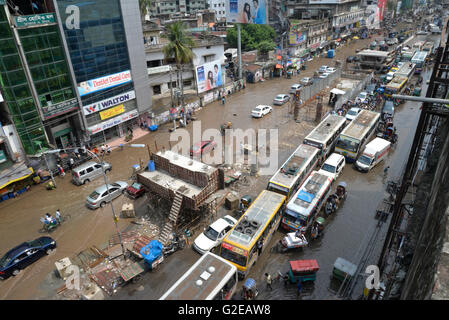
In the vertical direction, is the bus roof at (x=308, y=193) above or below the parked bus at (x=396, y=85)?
below

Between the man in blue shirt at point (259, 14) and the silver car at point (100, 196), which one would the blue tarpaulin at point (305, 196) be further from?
the man in blue shirt at point (259, 14)

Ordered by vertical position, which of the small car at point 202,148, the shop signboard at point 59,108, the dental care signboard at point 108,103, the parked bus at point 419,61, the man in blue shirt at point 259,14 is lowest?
the small car at point 202,148

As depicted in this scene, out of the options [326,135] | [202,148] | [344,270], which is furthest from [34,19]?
[344,270]

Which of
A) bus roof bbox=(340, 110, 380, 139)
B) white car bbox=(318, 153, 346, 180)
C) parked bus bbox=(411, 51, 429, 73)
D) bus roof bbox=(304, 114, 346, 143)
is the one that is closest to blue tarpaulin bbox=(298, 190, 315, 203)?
white car bbox=(318, 153, 346, 180)

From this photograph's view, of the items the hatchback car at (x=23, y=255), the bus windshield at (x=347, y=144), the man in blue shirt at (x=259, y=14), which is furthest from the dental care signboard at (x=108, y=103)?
the man in blue shirt at (x=259, y=14)

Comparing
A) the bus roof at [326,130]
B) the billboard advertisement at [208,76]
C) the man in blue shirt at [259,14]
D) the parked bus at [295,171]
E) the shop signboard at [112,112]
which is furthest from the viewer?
the man in blue shirt at [259,14]

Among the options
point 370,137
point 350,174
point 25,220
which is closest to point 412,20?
point 370,137

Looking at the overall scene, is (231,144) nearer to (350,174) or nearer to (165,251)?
(350,174)
